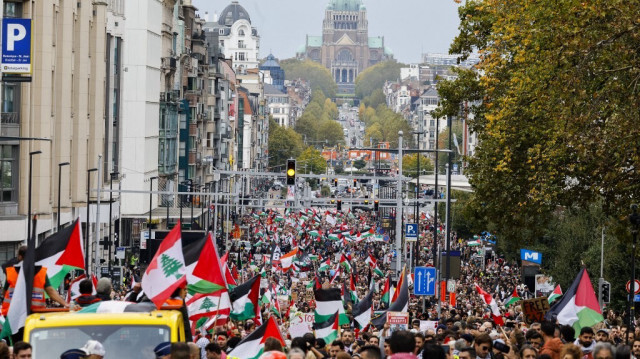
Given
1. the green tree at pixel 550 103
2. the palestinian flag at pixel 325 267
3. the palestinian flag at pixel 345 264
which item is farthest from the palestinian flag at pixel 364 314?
the palestinian flag at pixel 325 267

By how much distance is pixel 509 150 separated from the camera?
34219mm

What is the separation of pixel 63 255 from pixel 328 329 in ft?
17.1

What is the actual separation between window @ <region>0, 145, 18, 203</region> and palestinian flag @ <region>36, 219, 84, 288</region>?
26.4m

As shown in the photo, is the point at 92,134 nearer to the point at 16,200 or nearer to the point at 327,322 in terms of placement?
the point at 16,200

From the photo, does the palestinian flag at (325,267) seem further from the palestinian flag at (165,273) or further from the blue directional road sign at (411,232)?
the palestinian flag at (165,273)

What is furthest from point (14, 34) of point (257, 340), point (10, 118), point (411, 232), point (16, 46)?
point (411, 232)

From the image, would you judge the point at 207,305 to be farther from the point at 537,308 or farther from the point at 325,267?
the point at 325,267

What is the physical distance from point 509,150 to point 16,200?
18.0 m

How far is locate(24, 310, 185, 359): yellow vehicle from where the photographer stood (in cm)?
1310

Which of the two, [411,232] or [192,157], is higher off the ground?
[192,157]

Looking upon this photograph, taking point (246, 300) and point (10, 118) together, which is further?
point (10, 118)

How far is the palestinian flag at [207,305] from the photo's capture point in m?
18.3

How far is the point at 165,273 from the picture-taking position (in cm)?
1572

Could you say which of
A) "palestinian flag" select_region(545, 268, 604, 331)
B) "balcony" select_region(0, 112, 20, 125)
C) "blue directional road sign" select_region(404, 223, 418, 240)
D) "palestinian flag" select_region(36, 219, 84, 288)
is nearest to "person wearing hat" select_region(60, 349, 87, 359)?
"palestinian flag" select_region(36, 219, 84, 288)
